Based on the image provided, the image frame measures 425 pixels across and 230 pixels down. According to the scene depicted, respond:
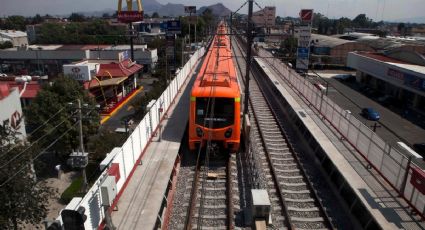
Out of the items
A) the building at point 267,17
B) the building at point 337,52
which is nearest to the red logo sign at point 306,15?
the building at point 267,17

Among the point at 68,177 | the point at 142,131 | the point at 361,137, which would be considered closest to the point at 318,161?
the point at 361,137

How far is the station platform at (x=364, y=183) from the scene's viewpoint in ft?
31.7

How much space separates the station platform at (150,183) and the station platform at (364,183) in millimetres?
6380

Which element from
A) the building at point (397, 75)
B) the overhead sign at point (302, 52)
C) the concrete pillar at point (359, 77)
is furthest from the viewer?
the concrete pillar at point (359, 77)

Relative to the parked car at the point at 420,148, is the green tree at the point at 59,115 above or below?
above

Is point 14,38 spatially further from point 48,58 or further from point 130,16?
point 130,16

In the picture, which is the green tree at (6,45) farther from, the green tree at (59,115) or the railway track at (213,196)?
the railway track at (213,196)

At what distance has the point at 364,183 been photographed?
11641 mm

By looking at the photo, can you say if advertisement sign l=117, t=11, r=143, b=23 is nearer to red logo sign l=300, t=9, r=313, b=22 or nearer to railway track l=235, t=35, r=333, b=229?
red logo sign l=300, t=9, r=313, b=22

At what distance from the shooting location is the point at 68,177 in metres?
18.5

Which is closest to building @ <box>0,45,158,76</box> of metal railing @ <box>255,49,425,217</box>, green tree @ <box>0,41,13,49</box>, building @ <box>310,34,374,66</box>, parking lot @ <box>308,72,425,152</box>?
green tree @ <box>0,41,13,49</box>

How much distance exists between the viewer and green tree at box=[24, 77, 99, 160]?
18.6 metres

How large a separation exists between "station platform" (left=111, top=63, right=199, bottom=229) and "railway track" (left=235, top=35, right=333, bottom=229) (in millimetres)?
3789

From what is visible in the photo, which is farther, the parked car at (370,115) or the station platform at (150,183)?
the parked car at (370,115)
